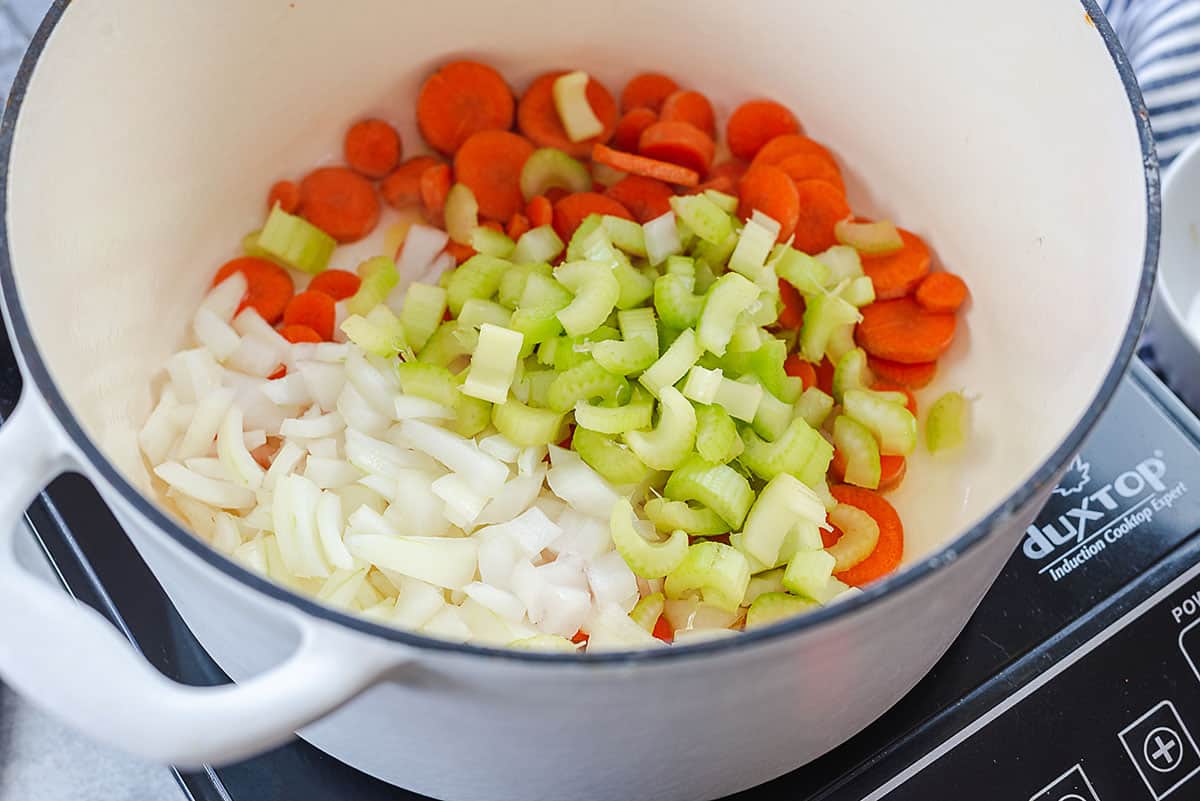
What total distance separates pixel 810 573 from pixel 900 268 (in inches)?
15.1

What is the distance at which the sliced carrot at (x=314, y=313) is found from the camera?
3.86 feet

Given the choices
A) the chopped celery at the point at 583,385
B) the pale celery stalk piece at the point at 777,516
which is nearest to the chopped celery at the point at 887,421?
the pale celery stalk piece at the point at 777,516

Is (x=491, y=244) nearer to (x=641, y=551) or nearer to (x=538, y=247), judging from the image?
(x=538, y=247)

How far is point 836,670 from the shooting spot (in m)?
0.69

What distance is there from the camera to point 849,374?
3.66 ft

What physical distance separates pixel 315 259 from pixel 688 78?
1.46 feet

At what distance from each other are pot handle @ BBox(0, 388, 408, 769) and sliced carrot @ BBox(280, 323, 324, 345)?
56cm

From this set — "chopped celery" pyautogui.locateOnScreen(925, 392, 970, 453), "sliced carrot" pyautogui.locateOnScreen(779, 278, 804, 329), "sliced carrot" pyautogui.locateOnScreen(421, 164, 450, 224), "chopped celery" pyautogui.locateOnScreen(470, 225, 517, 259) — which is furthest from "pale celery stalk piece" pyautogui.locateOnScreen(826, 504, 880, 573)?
"sliced carrot" pyautogui.locateOnScreen(421, 164, 450, 224)

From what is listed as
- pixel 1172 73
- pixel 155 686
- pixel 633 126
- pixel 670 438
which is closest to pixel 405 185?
→ pixel 633 126

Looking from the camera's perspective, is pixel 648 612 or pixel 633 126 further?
pixel 633 126

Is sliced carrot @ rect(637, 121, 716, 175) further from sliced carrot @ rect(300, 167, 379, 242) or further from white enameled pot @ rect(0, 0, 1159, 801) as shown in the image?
sliced carrot @ rect(300, 167, 379, 242)

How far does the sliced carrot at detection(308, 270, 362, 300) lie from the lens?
121 cm

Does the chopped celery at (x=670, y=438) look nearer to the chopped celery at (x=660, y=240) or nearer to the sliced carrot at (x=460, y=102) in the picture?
the chopped celery at (x=660, y=240)

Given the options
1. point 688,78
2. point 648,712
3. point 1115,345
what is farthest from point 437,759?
point 688,78
